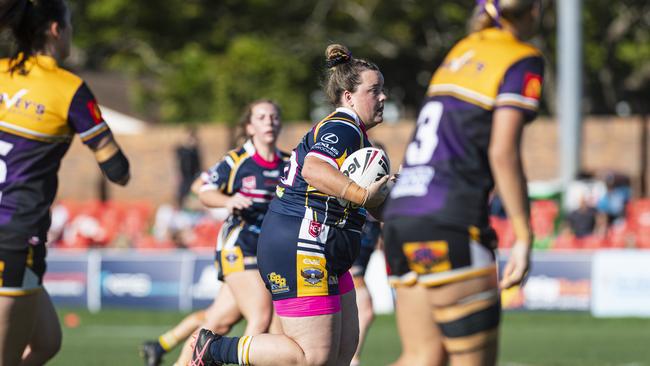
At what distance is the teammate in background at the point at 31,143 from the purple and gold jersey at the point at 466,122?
5.71ft

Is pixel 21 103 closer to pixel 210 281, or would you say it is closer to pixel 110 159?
pixel 110 159

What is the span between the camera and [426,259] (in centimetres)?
489

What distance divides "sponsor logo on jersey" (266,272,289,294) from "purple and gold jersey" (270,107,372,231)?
335 mm

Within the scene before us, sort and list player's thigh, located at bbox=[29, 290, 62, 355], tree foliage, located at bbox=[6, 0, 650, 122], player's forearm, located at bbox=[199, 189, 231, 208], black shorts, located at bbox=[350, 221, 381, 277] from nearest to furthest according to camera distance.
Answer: player's thigh, located at bbox=[29, 290, 62, 355] → player's forearm, located at bbox=[199, 189, 231, 208] → black shorts, located at bbox=[350, 221, 381, 277] → tree foliage, located at bbox=[6, 0, 650, 122]

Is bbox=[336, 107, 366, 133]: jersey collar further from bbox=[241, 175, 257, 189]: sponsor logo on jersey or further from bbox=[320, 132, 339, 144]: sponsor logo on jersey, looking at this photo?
bbox=[241, 175, 257, 189]: sponsor logo on jersey

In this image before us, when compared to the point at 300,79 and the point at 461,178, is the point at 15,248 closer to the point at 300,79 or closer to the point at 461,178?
the point at 461,178

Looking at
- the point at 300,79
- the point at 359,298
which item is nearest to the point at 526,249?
the point at 359,298

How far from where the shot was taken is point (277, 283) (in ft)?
21.2

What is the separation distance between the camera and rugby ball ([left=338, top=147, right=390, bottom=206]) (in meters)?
6.10

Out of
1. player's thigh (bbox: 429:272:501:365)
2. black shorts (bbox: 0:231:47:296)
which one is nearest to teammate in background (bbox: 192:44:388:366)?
black shorts (bbox: 0:231:47:296)

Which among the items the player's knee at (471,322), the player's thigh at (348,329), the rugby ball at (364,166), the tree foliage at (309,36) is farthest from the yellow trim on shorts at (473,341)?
the tree foliage at (309,36)

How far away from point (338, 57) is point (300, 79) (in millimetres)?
32792

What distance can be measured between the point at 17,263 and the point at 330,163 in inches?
61.5

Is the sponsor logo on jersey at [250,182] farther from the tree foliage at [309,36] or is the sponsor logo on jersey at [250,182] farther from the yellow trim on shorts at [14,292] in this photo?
the tree foliage at [309,36]
